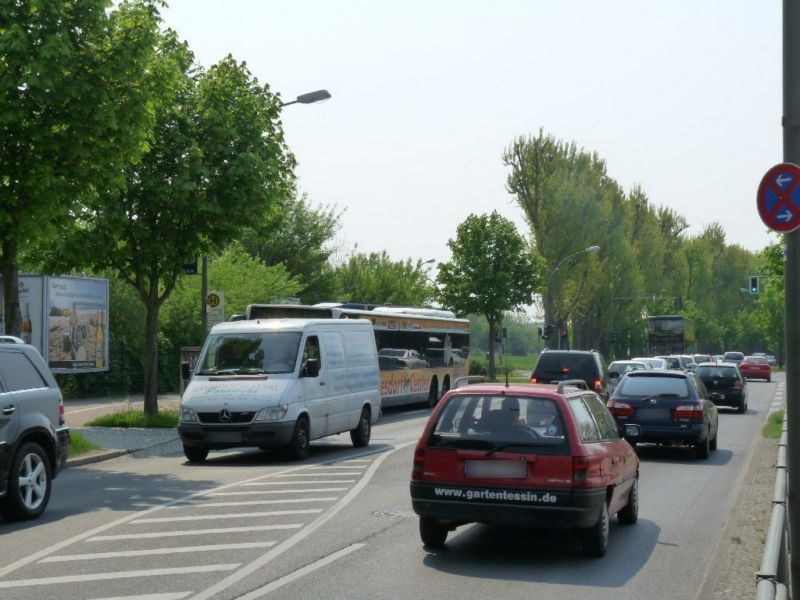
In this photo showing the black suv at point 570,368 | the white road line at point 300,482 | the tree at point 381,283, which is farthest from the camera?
the tree at point 381,283

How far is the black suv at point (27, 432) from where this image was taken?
11.0 meters

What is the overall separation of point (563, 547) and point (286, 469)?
6944mm

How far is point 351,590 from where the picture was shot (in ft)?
25.8

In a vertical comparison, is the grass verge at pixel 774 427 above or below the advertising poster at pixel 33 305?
below

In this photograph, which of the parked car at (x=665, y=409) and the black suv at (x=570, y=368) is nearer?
the parked car at (x=665, y=409)

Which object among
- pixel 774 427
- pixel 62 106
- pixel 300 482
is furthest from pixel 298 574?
pixel 774 427

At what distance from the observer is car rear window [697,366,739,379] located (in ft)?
112

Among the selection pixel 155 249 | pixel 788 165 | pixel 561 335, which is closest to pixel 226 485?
pixel 788 165

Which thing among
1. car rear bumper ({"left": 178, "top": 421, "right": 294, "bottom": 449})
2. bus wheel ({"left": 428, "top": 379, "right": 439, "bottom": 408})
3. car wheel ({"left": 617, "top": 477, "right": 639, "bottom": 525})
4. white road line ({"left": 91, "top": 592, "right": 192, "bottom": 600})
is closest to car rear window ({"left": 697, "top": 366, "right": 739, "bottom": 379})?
bus wheel ({"left": 428, "top": 379, "right": 439, "bottom": 408})

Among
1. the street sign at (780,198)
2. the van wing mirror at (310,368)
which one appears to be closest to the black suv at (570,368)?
the van wing mirror at (310,368)

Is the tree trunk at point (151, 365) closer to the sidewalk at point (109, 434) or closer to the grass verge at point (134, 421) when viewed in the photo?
the grass verge at point (134, 421)

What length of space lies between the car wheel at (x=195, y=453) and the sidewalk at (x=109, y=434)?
1.52 metres

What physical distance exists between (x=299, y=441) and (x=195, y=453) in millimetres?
1679

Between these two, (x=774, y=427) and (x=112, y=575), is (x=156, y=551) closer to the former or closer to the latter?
(x=112, y=575)
